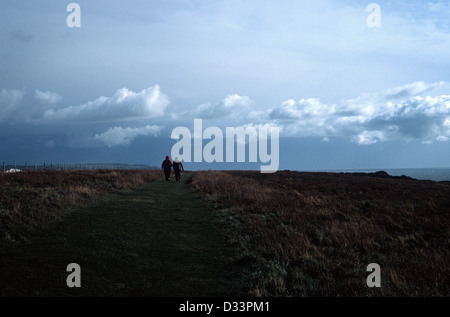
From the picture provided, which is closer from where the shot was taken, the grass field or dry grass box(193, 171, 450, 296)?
the grass field

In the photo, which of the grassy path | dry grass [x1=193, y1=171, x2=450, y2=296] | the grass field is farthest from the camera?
dry grass [x1=193, y1=171, x2=450, y2=296]

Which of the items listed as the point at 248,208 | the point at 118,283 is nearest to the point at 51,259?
the point at 118,283

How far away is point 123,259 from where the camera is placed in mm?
7648

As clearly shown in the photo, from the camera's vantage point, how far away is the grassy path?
5980 mm

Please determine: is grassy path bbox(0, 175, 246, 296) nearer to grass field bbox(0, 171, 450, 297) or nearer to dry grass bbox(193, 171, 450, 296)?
grass field bbox(0, 171, 450, 297)

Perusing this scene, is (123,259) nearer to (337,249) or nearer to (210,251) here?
(210,251)

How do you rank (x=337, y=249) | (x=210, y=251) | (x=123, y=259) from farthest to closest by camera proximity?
(x=337, y=249), (x=210, y=251), (x=123, y=259)

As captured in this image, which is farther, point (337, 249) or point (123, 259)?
point (337, 249)

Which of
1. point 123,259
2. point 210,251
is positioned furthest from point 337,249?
point 123,259

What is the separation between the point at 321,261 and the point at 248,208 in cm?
811

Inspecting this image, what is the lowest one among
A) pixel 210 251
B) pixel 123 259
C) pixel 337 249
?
pixel 337 249

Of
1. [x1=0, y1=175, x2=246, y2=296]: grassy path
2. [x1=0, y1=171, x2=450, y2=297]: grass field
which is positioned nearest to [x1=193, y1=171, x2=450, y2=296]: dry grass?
[x1=0, y1=171, x2=450, y2=297]: grass field

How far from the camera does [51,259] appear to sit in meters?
7.30

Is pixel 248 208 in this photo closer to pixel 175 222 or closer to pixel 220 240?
pixel 175 222
